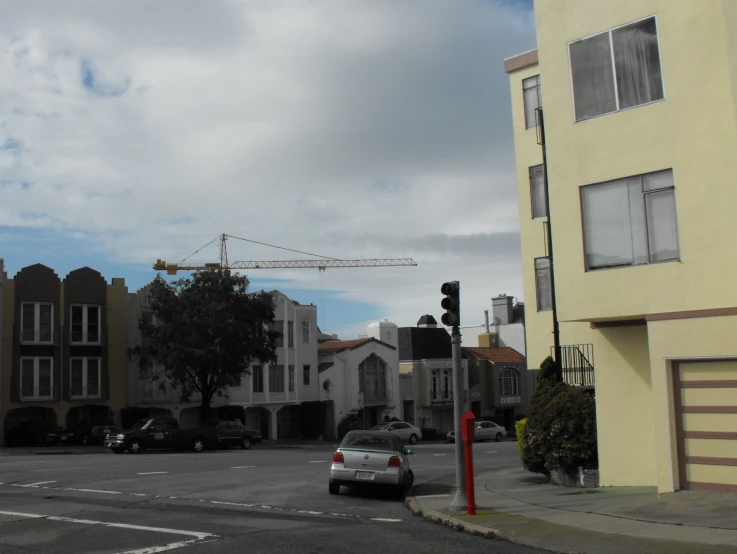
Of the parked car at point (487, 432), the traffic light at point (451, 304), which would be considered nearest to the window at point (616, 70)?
the traffic light at point (451, 304)

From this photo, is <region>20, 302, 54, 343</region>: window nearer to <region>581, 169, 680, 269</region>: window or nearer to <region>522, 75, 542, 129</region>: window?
<region>522, 75, 542, 129</region>: window

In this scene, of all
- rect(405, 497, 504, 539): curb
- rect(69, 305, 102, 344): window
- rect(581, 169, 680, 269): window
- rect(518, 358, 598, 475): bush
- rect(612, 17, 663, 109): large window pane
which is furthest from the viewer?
rect(69, 305, 102, 344): window

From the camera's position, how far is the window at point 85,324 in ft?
150

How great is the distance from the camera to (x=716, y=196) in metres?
13.8

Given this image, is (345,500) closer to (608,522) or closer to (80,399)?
(608,522)

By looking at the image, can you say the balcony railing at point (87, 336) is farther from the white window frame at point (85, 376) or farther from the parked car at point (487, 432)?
the parked car at point (487, 432)

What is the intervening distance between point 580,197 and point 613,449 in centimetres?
Result: 495

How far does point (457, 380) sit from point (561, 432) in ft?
12.1

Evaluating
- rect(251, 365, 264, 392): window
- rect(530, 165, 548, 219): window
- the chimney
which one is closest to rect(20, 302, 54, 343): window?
rect(251, 365, 264, 392): window

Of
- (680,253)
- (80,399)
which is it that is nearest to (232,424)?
(80,399)

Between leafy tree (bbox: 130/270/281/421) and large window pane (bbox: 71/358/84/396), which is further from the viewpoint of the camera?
large window pane (bbox: 71/358/84/396)

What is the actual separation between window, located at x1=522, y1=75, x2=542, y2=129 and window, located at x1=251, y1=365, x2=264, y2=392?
115 ft

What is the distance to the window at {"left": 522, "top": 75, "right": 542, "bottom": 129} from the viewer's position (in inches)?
895

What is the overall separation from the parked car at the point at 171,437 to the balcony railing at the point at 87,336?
11036mm
